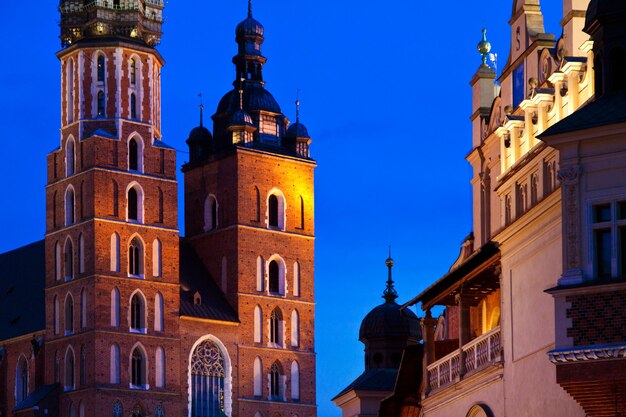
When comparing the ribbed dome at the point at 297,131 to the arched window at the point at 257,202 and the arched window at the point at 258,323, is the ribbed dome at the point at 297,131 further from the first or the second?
the arched window at the point at 258,323

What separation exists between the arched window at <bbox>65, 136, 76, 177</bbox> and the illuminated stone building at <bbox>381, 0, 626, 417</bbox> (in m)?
51.2

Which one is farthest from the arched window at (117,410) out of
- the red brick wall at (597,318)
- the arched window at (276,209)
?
the red brick wall at (597,318)

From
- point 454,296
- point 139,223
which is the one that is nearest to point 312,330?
point 139,223

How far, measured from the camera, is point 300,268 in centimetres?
9700

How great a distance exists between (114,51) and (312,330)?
62.6 ft

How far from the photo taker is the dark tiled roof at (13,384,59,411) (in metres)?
88.6

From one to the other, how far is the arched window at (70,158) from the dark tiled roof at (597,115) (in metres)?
67.8

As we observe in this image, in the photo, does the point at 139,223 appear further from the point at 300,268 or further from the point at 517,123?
the point at 517,123

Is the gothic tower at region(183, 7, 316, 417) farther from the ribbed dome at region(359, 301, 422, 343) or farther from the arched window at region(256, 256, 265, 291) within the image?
the ribbed dome at region(359, 301, 422, 343)

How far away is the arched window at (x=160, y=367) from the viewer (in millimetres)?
89062

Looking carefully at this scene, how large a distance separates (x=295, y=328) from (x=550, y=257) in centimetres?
6905

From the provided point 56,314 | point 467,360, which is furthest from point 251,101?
point 467,360

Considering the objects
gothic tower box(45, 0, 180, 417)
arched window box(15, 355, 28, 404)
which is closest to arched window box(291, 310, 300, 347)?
gothic tower box(45, 0, 180, 417)

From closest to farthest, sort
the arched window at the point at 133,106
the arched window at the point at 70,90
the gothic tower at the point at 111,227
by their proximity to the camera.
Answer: the gothic tower at the point at 111,227 < the arched window at the point at 133,106 < the arched window at the point at 70,90
